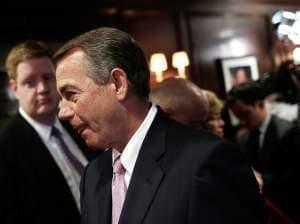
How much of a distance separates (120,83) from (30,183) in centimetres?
87

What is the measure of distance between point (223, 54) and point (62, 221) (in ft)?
11.9

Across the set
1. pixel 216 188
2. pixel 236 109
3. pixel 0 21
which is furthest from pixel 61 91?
pixel 0 21

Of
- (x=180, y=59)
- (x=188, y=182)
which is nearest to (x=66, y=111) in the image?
(x=188, y=182)

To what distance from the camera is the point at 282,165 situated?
9.00ft

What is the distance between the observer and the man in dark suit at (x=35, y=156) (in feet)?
5.81

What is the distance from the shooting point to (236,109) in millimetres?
3188

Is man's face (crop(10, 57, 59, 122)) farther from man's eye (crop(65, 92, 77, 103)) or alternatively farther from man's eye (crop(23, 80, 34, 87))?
man's eye (crop(65, 92, 77, 103))

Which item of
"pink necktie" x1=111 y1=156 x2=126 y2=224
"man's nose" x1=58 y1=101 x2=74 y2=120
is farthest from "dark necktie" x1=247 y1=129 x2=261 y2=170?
"man's nose" x1=58 y1=101 x2=74 y2=120

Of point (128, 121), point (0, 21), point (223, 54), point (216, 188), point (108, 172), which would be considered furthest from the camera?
point (223, 54)

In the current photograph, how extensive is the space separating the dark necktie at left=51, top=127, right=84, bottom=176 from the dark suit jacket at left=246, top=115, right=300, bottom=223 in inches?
50.1

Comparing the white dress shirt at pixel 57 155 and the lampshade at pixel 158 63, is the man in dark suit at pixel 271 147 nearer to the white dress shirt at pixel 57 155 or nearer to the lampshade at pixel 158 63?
the lampshade at pixel 158 63

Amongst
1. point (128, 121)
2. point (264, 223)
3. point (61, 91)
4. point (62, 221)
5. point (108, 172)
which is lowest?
point (62, 221)

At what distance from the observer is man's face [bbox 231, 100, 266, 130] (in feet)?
10.0

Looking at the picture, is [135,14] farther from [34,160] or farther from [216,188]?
[216,188]
